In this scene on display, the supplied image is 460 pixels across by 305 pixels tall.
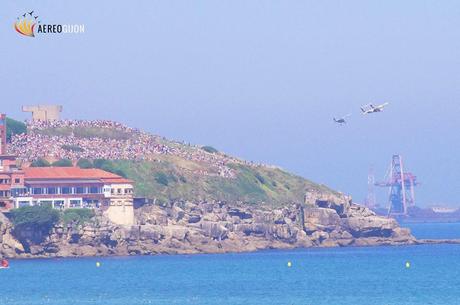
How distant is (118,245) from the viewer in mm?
179375

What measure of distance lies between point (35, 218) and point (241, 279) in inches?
1578

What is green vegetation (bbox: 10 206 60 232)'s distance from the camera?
17288 cm

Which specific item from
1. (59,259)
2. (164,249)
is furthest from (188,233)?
(59,259)

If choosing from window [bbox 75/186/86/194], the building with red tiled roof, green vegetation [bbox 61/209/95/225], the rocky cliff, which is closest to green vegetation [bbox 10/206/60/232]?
the rocky cliff

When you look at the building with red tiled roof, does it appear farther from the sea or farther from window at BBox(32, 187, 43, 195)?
the sea

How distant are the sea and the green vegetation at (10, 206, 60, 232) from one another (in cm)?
475

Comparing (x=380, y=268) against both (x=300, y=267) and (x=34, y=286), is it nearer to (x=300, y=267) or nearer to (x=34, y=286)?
(x=300, y=267)

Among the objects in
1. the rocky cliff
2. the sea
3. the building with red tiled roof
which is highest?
the building with red tiled roof

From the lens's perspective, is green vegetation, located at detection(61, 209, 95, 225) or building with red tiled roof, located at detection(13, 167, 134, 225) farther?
building with red tiled roof, located at detection(13, 167, 134, 225)

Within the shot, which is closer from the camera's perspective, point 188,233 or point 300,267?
point 300,267

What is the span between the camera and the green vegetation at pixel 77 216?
579ft

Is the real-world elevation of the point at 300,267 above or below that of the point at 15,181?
below

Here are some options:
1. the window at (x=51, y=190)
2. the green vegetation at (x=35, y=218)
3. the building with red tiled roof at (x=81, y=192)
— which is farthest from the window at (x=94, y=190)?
the green vegetation at (x=35, y=218)

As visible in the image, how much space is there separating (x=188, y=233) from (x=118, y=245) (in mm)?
10271
